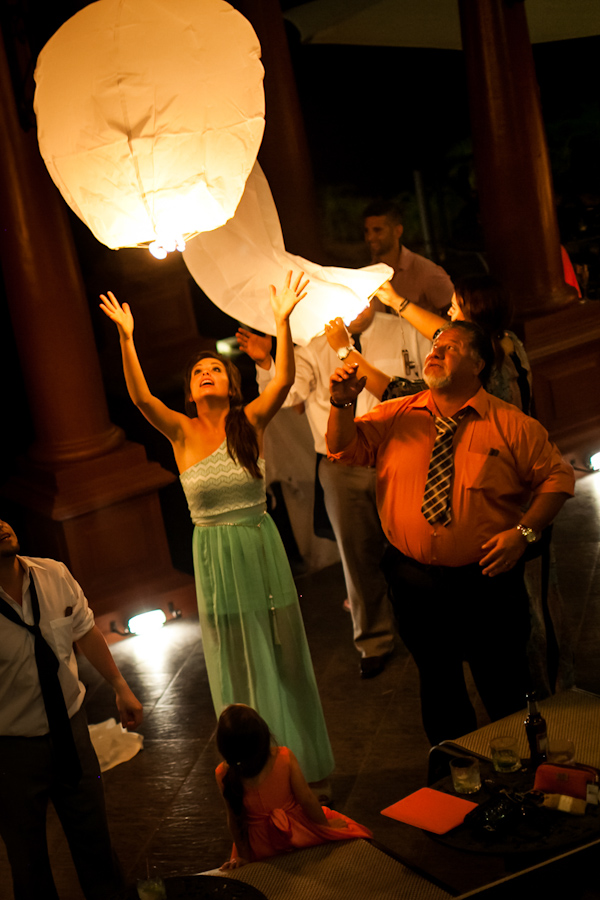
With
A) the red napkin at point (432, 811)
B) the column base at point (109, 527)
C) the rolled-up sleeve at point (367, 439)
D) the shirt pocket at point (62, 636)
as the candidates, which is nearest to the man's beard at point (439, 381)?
the rolled-up sleeve at point (367, 439)

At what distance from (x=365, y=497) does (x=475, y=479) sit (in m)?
1.63

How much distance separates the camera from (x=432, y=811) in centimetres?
272

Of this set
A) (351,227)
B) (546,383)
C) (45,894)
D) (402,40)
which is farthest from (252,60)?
(351,227)

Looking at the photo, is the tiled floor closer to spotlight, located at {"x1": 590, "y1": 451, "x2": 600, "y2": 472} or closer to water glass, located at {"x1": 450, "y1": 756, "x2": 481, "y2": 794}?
water glass, located at {"x1": 450, "y1": 756, "x2": 481, "y2": 794}

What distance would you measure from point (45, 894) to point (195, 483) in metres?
1.45

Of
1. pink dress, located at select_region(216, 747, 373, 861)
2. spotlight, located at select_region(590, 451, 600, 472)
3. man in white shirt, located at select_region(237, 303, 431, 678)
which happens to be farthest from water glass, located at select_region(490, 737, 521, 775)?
spotlight, located at select_region(590, 451, 600, 472)

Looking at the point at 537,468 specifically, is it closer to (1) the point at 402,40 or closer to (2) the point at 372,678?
(2) the point at 372,678

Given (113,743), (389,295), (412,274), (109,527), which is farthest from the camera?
(109,527)

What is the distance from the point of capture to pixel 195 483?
3676 millimetres

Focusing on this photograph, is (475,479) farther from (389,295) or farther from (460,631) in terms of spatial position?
Answer: (389,295)

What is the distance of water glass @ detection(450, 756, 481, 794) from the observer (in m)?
2.79

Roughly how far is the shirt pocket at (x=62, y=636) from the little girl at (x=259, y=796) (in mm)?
530

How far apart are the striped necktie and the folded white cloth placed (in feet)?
6.57

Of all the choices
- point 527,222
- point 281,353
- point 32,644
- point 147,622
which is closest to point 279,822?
point 32,644
